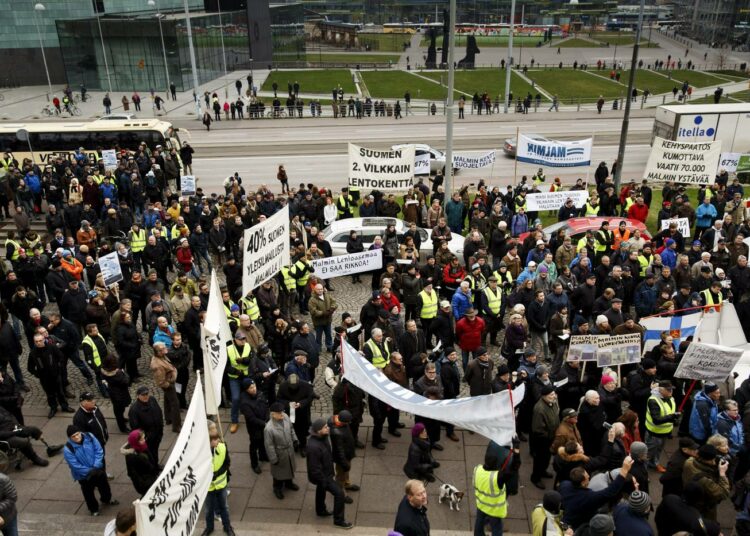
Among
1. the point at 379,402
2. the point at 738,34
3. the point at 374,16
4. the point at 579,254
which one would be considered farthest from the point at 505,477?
the point at 374,16

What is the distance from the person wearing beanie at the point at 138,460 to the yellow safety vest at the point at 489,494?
4109 millimetres

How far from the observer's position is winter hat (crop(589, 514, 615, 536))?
20.4 ft

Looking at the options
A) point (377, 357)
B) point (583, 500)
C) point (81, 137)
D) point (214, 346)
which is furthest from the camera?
point (81, 137)

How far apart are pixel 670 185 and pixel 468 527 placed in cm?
1484

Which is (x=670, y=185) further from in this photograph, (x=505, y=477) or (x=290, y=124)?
(x=290, y=124)

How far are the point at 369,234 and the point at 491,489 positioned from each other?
9916mm

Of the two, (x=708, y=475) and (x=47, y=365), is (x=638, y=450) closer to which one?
(x=708, y=475)

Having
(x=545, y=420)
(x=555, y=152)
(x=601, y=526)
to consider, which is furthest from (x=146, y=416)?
(x=555, y=152)

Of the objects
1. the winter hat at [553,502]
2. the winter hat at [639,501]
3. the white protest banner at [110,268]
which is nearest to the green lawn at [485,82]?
the white protest banner at [110,268]

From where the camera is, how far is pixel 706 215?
17344 mm

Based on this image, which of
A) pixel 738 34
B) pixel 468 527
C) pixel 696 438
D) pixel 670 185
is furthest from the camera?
pixel 738 34

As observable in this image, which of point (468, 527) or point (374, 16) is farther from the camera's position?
point (374, 16)

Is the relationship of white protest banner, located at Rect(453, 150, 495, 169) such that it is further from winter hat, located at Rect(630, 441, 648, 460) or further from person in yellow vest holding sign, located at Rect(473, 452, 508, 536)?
person in yellow vest holding sign, located at Rect(473, 452, 508, 536)

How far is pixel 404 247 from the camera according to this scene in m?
14.6
